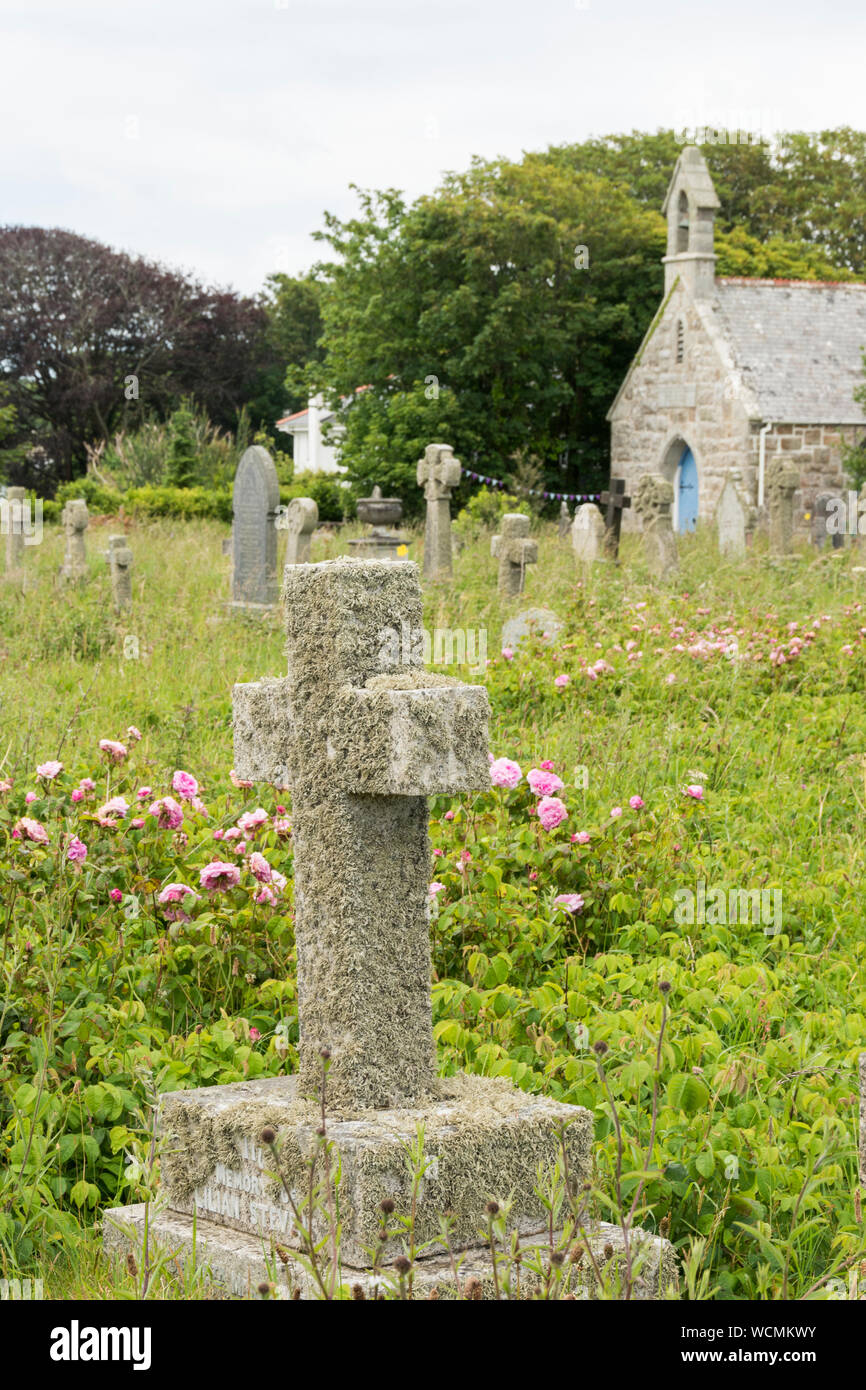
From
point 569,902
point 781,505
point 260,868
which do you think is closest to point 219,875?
point 260,868

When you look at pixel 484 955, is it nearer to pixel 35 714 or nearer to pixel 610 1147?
pixel 610 1147

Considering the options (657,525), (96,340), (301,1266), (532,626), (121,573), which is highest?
(96,340)

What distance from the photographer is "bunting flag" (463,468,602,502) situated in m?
25.7

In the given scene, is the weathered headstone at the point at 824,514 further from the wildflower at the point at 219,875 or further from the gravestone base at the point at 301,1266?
the gravestone base at the point at 301,1266

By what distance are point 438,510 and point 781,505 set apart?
3.97 m

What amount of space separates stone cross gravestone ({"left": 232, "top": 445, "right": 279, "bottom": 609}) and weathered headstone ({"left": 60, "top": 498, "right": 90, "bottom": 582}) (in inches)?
90.5

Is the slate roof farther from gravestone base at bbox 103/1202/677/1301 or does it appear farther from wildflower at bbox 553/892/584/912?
gravestone base at bbox 103/1202/677/1301

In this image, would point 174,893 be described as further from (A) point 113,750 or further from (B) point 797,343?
(B) point 797,343

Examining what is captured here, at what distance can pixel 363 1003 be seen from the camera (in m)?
2.81

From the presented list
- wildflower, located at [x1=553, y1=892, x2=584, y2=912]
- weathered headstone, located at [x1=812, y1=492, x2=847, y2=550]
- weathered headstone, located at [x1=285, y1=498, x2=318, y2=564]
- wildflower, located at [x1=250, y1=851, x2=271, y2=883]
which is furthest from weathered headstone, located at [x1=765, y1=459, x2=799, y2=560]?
wildflower, located at [x1=250, y1=851, x2=271, y2=883]

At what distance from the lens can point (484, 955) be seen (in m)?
4.45

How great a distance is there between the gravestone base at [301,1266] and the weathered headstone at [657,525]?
39.4 feet

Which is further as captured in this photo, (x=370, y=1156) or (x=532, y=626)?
(x=532, y=626)

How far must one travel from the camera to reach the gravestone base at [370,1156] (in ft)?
8.52
